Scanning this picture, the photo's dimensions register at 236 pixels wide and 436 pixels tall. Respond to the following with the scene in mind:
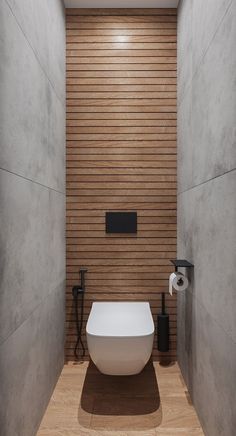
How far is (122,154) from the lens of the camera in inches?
98.9

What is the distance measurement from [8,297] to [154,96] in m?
1.89

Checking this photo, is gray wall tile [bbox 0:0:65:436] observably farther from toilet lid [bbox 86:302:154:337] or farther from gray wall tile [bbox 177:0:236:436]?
gray wall tile [bbox 177:0:236:436]

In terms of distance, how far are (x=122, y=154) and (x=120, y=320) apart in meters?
1.23

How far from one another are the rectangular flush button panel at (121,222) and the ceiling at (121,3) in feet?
5.17

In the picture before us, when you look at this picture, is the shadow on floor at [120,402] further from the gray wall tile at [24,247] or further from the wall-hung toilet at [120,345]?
the gray wall tile at [24,247]

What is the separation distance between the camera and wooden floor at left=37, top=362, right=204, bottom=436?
5.70ft

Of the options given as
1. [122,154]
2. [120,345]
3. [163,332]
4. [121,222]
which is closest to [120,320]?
[120,345]

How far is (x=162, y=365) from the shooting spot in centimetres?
245

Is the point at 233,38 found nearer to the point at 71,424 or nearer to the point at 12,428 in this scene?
the point at 12,428

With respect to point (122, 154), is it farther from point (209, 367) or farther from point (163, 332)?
point (209, 367)

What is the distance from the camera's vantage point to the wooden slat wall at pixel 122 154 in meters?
2.50

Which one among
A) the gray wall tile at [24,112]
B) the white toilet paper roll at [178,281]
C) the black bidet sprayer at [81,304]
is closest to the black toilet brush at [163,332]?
the white toilet paper roll at [178,281]

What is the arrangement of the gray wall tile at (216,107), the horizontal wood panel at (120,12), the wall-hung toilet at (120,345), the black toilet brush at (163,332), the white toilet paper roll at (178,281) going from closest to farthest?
the gray wall tile at (216,107) → the wall-hung toilet at (120,345) → the white toilet paper roll at (178,281) → the black toilet brush at (163,332) → the horizontal wood panel at (120,12)

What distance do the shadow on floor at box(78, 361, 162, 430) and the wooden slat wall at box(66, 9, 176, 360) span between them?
1.10 ft
